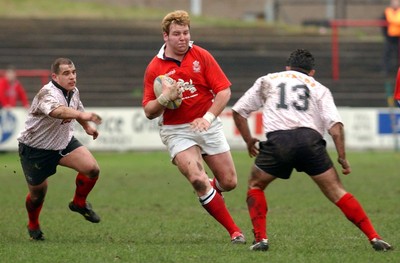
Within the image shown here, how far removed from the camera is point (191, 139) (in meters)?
10.6

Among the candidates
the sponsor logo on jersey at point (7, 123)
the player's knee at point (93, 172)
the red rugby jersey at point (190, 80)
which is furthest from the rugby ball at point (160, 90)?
the sponsor logo on jersey at point (7, 123)

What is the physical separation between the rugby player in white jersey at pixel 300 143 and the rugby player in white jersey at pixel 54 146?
7.03 feet

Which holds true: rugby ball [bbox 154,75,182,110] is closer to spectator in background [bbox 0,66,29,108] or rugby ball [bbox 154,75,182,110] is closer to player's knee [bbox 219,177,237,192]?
player's knee [bbox 219,177,237,192]

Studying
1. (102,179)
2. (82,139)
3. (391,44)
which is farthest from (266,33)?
(102,179)

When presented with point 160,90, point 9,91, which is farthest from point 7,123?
point 160,90

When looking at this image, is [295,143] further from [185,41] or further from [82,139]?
[82,139]

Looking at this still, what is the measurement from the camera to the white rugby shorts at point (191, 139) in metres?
10.6

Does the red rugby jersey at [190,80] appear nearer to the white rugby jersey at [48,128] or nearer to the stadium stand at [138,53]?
the white rugby jersey at [48,128]

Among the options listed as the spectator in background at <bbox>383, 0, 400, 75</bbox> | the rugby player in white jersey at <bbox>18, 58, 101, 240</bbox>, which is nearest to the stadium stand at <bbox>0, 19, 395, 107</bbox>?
the spectator in background at <bbox>383, 0, 400, 75</bbox>

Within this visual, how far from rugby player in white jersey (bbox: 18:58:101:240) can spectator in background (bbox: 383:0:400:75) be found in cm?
1836

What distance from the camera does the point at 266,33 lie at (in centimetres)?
3312

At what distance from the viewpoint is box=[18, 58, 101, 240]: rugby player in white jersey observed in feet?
35.6

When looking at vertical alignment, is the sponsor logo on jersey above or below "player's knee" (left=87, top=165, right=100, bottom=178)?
below

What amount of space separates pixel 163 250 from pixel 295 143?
4.99 ft
